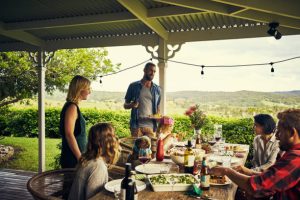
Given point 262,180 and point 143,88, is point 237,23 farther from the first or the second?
point 262,180

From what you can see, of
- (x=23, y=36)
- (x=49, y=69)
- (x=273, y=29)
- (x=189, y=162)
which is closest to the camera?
(x=189, y=162)

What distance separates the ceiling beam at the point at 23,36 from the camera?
526cm

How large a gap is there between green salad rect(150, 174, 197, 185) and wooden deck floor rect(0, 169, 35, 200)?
312 cm

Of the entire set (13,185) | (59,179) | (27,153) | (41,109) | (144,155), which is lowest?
(27,153)

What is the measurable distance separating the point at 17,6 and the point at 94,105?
7322mm

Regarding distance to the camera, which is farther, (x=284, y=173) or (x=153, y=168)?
(x=153, y=168)

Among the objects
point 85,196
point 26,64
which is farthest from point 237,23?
point 26,64

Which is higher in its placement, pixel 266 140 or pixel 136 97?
pixel 136 97

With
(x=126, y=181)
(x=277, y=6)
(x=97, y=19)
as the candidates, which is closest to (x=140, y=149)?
(x=126, y=181)

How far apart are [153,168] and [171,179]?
397 mm

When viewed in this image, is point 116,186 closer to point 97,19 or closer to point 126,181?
point 126,181

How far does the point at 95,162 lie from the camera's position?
2051 millimetres

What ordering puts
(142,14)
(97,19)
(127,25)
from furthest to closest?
(127,25), (97,19), (142,14)

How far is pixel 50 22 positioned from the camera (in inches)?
193
